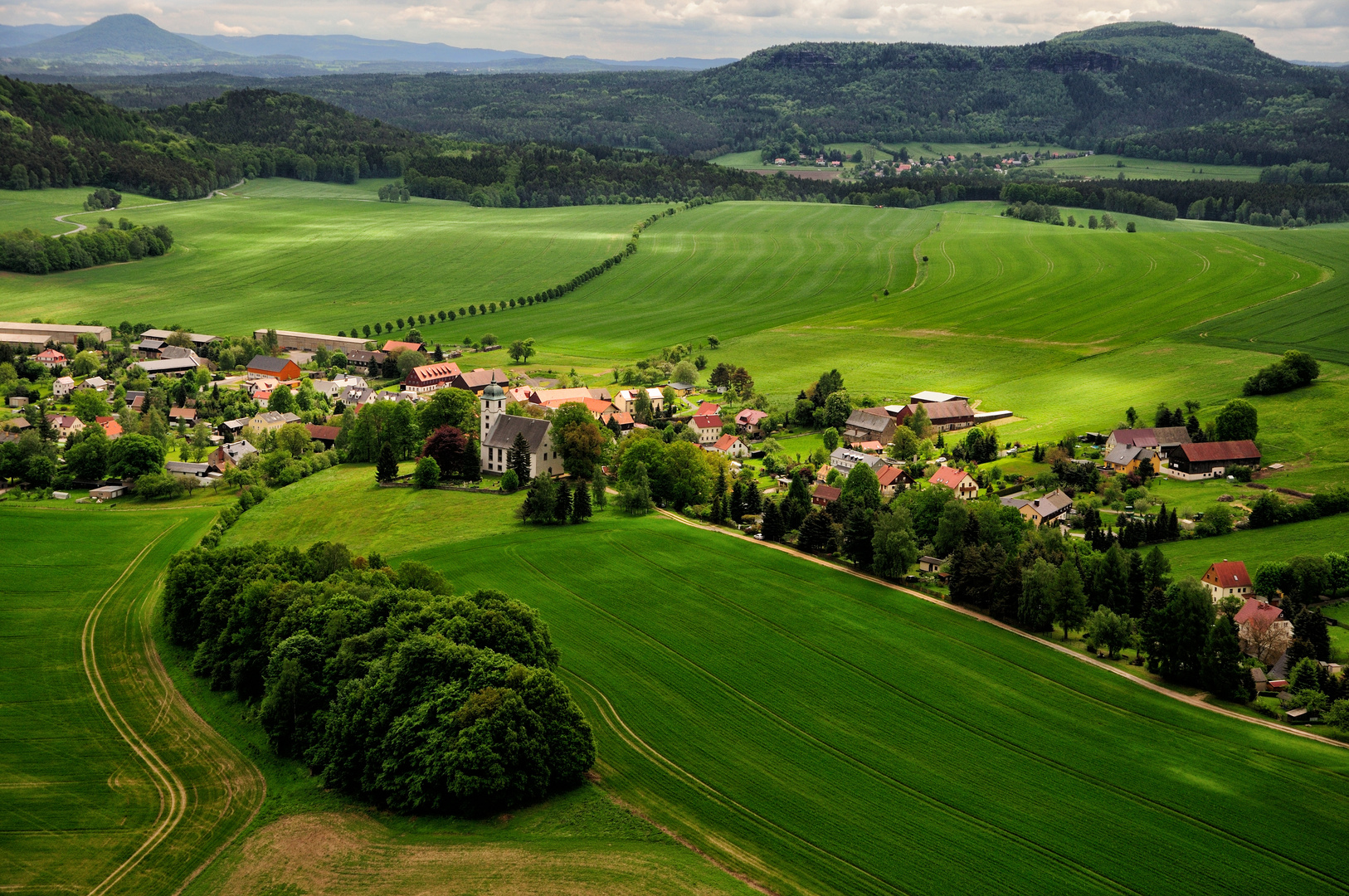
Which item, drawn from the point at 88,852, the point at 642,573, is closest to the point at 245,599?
the point at 88,852

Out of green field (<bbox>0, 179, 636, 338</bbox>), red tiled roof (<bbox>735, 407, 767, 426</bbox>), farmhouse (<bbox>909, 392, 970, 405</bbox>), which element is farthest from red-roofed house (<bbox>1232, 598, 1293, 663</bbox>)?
green field (<bbox>0, 179, 636, 338</bbox>)

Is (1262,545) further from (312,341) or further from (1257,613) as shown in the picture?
(312,341)

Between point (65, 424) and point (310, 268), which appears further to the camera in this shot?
point (310, 268)

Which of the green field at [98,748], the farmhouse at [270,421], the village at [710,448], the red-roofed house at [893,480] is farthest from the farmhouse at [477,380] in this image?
the green field at [98,748]

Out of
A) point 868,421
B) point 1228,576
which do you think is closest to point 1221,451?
point 1228,576

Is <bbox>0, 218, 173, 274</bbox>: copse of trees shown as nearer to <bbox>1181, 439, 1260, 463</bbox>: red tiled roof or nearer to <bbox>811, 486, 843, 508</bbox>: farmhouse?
<bbox>811, 486, 843, 508</bbox>: farmhouse

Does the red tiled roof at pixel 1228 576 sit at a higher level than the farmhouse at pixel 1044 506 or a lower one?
higher

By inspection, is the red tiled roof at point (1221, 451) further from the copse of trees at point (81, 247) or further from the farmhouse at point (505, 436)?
the copse of trees at point (81, 247)
